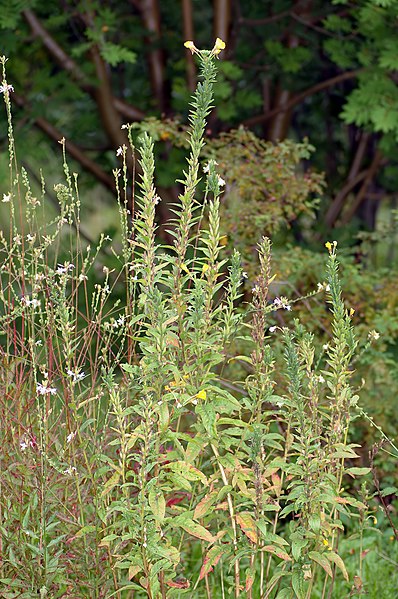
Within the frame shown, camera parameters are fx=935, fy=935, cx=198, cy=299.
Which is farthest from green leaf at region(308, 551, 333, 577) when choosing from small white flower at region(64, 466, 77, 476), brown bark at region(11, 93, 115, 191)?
brown bark at region(11, 93, 115, 191)

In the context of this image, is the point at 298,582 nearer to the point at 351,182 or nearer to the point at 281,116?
the point at 281,116

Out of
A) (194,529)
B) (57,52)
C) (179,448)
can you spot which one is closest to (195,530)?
(194,529)

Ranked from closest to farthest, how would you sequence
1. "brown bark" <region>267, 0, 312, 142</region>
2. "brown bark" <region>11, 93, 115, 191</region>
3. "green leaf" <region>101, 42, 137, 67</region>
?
"green leaf" <region>101, 42, 137, 67</region> < "brown bark" <region>11, 93, 115, 191</region> < "brown bark" <region>267, 0, 312, 142</region>

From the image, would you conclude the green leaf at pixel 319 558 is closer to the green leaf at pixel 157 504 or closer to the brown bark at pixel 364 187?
the green leaf at pixel 157 504

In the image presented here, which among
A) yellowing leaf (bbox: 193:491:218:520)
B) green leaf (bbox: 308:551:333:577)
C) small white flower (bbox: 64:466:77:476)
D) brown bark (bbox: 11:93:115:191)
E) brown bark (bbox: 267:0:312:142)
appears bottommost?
green leaf (bbox: 308:551:333:577)

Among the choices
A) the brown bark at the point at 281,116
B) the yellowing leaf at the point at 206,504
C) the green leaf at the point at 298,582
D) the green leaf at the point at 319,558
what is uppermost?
the brown bark at the point at 281,116

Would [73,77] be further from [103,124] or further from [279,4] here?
[279,4]

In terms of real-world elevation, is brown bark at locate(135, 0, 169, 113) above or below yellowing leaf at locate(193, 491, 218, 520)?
above

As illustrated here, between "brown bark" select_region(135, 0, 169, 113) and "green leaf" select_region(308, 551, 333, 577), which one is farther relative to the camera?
"brown bark" select_region(135, 0, 169, 113)

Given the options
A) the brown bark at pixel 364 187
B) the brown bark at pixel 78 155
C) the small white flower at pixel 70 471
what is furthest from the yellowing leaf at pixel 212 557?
the brown bark at pixel 364 187

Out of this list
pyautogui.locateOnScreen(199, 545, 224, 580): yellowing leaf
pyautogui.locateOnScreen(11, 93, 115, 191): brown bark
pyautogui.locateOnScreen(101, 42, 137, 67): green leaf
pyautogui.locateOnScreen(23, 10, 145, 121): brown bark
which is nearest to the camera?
pyautogui.locateOnScreen(199, 545, 224, 580): yellowing leaf

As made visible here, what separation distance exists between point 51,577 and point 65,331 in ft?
2.72

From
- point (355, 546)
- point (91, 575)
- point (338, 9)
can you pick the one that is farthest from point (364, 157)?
point (91, 575)

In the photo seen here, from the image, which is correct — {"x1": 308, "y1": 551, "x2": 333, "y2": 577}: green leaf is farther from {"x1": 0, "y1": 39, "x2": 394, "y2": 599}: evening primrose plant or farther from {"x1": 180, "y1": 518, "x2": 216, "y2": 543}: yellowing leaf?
{"x1": 180, "y1": 518, "x2": 216, "y2": 543}: yellowing leaf
